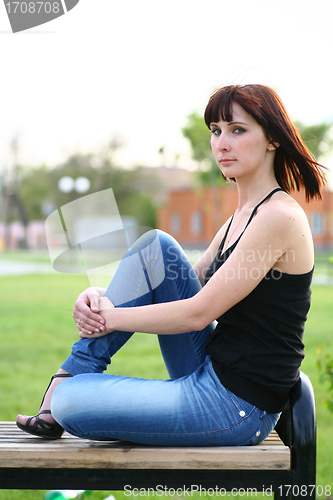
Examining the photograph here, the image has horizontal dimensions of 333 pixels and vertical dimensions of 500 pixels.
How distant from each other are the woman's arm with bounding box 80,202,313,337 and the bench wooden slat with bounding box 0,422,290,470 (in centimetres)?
38

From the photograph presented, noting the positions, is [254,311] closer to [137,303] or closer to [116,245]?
[137,303]

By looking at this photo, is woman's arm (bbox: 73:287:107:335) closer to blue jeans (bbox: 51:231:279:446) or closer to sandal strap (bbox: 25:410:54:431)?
blue jeans (bbox: 51:231:279:446)

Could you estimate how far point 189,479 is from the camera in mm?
1544

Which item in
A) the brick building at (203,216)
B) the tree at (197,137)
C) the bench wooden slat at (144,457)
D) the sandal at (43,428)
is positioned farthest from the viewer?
the brick building at (203,216)

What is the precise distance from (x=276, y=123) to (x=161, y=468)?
117 centimetres

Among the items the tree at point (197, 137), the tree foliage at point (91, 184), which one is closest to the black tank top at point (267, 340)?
the tree at point (197, 137)

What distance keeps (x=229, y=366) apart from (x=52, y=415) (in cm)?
61

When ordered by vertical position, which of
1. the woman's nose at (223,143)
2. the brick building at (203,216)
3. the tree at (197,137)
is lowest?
the brick building at (203,216)

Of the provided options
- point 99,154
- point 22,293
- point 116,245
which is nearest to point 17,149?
point 99,154

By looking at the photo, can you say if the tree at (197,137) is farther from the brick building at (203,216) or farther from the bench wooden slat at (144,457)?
the bench wooden slat at (144,457)

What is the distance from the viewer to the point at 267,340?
159 centimetres

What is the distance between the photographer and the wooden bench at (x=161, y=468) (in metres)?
1.53

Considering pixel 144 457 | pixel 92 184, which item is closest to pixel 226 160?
pixel 144 457

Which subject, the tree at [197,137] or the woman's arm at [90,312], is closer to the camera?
the woman's arm at [90,312]
